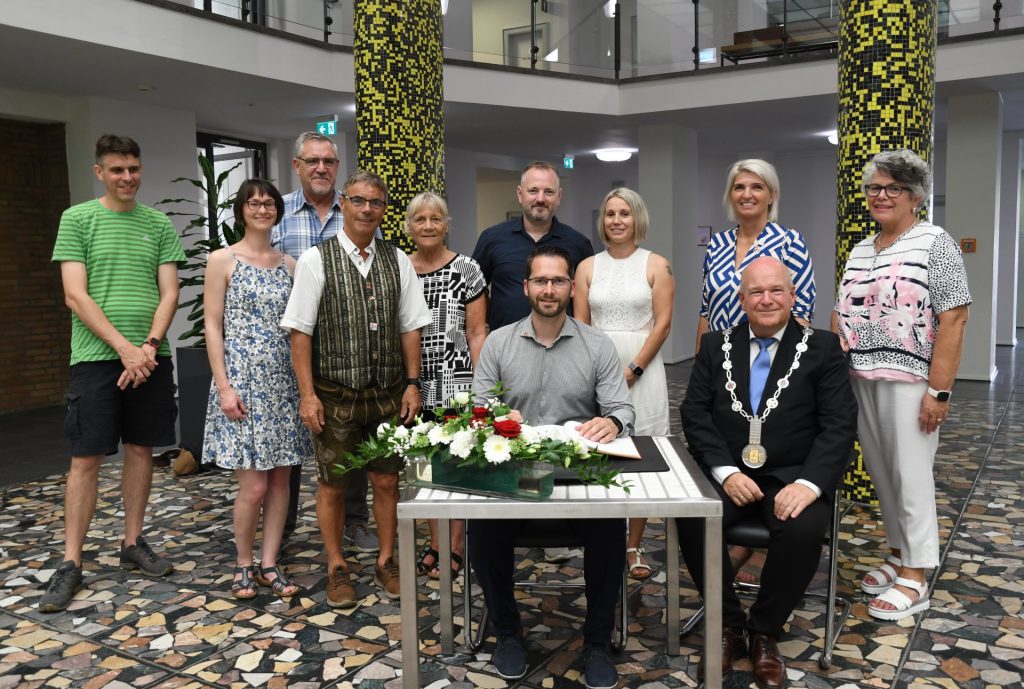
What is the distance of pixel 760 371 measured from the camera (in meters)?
3.07

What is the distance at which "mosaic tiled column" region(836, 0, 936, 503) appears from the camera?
15.5 feet

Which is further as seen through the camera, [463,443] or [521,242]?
[521,242]

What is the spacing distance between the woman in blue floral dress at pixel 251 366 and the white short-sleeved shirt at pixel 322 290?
0.50 feet

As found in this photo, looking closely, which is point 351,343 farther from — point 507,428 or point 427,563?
point 507,428

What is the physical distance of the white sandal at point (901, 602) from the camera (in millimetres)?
3346

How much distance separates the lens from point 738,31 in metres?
9.72

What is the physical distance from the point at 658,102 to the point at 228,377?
7.87 metres

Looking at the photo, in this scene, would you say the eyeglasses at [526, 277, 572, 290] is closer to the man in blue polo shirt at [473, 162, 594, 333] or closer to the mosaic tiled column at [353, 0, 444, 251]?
the man in blue polo shirt at [473, 162, 594, 333]

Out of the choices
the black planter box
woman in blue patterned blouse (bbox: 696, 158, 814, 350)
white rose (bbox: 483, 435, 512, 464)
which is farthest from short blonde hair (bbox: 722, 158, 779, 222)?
the black planter box

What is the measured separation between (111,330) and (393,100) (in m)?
2.57

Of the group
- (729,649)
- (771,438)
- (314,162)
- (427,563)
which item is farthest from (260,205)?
(729,649)

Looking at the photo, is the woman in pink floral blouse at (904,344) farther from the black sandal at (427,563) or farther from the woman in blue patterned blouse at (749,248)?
the black sandal at (427,563)

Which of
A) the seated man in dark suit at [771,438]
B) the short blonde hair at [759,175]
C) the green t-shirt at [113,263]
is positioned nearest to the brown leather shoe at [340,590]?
the green t-shirt at [113,263]

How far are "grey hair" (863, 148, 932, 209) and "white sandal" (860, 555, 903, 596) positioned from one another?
5.02 feet
